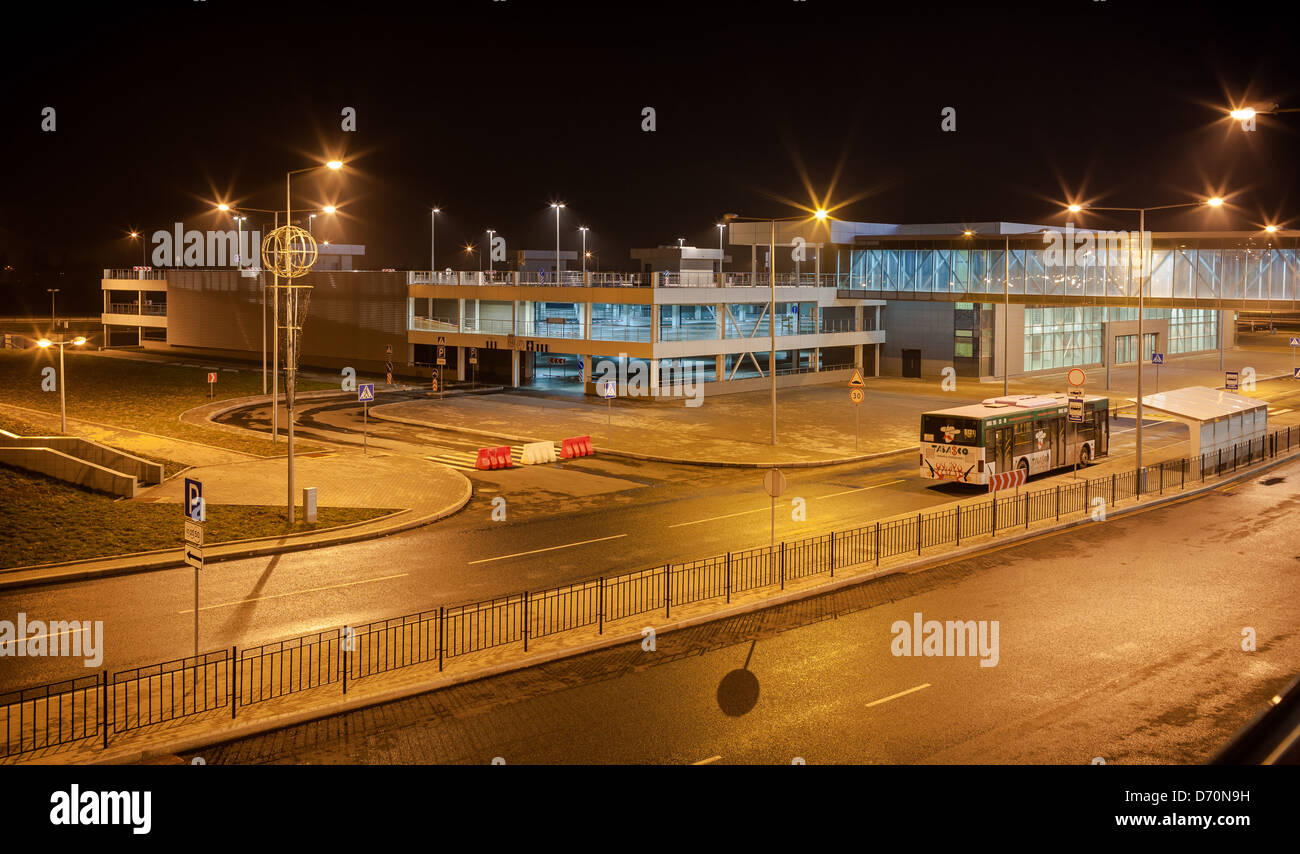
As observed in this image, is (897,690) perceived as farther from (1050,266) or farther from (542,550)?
(1050,266)

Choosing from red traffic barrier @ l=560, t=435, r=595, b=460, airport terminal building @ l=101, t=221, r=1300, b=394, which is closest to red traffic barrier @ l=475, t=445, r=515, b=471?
red traffic barrier @ l=560, t=435, r=595, b=460

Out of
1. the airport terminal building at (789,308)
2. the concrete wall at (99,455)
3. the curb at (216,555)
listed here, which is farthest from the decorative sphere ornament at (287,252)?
the airport terminal building at (789,308)

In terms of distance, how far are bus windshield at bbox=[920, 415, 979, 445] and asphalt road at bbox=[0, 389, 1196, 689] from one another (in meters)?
1.57

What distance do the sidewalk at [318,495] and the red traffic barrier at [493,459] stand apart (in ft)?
4.36

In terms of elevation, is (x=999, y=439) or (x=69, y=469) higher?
(x=999, y=439)

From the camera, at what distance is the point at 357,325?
70938 millimetres

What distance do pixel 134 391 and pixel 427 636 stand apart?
44537 mm

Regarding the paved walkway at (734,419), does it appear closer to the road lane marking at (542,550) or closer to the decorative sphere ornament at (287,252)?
the road lane marking at (542,550)

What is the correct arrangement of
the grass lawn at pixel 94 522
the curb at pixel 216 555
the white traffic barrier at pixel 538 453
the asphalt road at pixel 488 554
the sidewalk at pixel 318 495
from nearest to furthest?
the asphalt road at pixel 488 554 → the curb at pixel 216 555 → the sidewalk at pixel 318 495 → the grass lawn at pixel 94 522 → the white traffic barrier at pixel 538 453

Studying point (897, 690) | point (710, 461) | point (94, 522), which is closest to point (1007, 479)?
point (710, 461)

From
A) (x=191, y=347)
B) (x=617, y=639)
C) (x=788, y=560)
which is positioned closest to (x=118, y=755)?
(x=617, y=639)

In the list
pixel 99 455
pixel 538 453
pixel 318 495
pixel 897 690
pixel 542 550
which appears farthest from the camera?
pixel 538 453

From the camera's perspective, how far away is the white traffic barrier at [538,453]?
35.8m

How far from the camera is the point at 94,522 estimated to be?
24.5m
